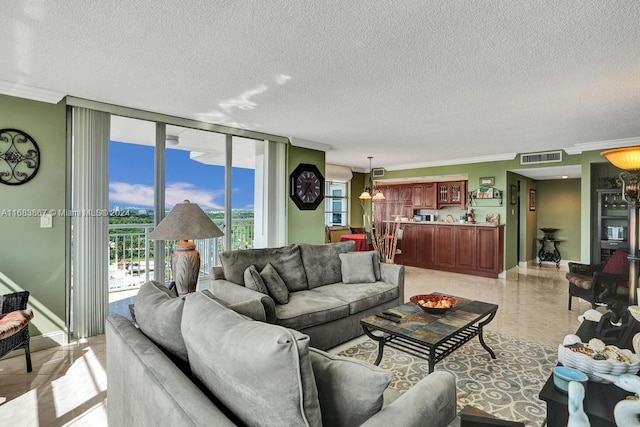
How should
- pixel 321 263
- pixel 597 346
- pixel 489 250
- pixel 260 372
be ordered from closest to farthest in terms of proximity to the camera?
1. pixel 260 372
2. pixel 597 346
3. pixel 321 263
4. pixel 489 250

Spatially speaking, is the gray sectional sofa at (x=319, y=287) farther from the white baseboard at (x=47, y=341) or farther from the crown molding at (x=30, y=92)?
the crown molding at (x=30, y=92)

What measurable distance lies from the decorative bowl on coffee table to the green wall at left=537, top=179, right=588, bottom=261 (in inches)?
265

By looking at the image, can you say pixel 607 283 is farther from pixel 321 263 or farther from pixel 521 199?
pixel 521 199

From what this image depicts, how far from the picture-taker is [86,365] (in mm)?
2768

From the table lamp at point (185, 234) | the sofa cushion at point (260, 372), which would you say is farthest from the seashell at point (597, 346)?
the table lamp at point (185, 234)

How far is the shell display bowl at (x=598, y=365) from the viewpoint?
154cm

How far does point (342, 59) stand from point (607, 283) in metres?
3.99

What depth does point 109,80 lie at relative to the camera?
2.83 meters

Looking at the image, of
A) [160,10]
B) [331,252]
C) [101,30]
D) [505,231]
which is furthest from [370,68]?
[505,231]

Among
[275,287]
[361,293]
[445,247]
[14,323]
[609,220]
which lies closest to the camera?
[14,323]

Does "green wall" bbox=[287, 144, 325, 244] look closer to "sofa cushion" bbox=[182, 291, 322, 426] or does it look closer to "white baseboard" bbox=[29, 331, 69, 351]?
"white baseboard" bbox=[29, 331, 69, 351]

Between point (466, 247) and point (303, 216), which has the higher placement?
point (303, 216)

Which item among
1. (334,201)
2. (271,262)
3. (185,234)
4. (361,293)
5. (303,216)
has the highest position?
(334,201)

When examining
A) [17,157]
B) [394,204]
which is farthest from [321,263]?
[394,204]
